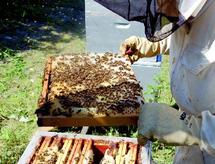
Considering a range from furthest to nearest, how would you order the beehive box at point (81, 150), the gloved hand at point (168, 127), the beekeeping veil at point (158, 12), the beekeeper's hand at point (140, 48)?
the beekeeper's hand at point (140, 48), the beehive box at point (81, 150), the gloved hand at point (168, 127), the beekeeping veil at point (158, 12)

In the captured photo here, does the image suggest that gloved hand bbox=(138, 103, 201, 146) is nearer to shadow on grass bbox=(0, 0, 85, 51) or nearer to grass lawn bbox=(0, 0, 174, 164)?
grass lawn bbox=(0, 0, 174, 164)

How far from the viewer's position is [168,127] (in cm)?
213

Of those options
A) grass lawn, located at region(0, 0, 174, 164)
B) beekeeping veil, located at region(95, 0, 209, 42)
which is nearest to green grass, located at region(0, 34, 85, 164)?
grass lawn, located at region(0, 0, 174, 164)

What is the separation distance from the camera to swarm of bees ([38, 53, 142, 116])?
250 cm

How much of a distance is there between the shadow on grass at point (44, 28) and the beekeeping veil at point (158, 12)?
4634mm

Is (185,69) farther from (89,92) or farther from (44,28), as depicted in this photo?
(44,28)

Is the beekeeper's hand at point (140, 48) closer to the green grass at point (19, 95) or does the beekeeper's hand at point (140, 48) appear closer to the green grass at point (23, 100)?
the green grass at point (23, 100)

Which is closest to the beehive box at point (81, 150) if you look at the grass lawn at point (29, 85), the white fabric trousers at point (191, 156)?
the white fabric trousers at point (191, 156)

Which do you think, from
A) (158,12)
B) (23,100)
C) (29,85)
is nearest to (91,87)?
(158,12)

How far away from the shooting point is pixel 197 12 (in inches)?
67.9

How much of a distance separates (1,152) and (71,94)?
4.78ft

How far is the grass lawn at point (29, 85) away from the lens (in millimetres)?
3950

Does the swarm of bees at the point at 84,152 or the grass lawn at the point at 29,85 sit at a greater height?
the swarm of bees at the point at 84,152

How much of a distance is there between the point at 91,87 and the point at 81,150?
0.60 metres
